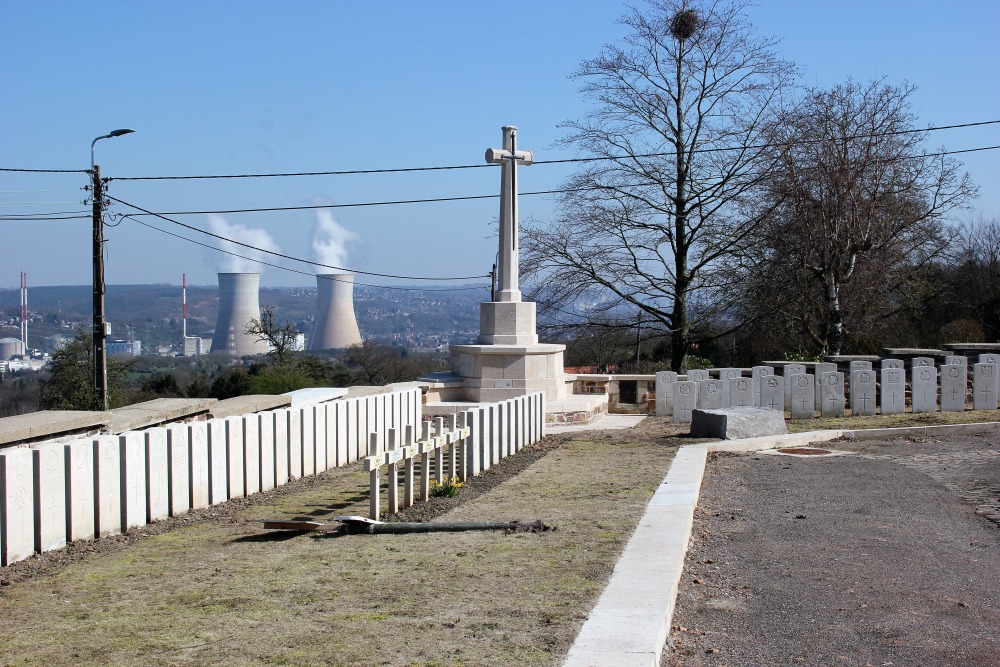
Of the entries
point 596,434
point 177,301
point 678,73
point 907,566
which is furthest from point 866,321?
point 177,301

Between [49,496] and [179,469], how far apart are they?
1.51 meters

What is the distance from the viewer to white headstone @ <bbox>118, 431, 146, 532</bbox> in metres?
7.23

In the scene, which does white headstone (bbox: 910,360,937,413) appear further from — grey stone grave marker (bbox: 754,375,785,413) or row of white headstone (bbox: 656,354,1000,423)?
grey stone grave marker (bbox: 754,375,785,413)

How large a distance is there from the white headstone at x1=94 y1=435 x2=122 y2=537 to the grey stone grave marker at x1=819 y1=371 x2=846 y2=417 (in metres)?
11.6


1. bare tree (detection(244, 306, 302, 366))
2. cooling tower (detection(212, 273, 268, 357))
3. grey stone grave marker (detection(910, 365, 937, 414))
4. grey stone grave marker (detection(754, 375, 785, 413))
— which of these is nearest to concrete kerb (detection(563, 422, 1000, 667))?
grey stone grave marker (detection(754, 375, 785, 413))

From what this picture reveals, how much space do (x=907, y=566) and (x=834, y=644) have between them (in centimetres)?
167

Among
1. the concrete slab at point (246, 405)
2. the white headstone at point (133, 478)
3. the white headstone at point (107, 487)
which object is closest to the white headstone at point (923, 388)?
the concrete slab at point (246, 405)

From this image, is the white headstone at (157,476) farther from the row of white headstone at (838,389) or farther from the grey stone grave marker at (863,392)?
the grey stone grave marker at (863,392)

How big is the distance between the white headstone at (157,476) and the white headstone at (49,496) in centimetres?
96

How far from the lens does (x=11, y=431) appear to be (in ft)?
25.0

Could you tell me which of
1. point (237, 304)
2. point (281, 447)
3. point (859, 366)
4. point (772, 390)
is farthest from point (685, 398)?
point (237, 304)

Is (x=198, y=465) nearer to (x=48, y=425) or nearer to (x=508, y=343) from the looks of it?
(x=48, y=425)

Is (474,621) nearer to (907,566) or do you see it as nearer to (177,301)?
(907,566)

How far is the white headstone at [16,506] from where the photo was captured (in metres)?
6.08
